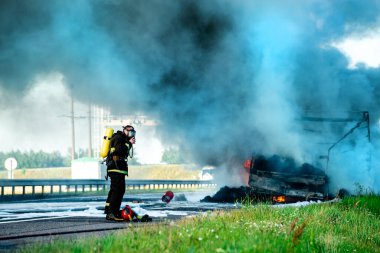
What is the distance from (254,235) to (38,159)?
381 ft

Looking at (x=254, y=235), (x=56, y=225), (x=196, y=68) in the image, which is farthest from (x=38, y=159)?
(x=254, y=235)

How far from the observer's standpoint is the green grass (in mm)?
6539

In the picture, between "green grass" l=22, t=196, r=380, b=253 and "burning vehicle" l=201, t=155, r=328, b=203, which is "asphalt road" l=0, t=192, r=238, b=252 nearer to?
"green grass" l=22, t=196, r=380, b=253

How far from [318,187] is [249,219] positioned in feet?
19.7

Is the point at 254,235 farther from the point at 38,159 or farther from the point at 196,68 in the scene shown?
the point at 38,159

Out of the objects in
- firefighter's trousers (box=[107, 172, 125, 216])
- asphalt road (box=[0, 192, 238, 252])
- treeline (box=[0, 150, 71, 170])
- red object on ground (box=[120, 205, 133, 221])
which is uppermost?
treeline (box=[0, 150, 71, 170])

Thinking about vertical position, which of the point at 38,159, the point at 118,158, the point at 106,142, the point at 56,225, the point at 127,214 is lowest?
the point at 56,225

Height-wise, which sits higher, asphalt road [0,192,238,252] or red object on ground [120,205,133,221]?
red object on ground [120,205,133,221]

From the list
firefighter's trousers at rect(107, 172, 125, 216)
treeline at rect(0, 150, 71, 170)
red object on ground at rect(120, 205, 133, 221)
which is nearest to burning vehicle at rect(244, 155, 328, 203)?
red object on ground at rect(120, 205, 133, 221)

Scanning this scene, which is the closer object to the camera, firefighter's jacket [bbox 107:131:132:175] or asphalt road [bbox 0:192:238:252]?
asphalt road [bbox 0:192:238:252]

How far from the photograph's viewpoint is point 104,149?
1046 cm

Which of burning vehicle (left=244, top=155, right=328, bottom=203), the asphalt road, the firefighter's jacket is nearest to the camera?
the asphalt road

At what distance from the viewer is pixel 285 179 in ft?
52.0

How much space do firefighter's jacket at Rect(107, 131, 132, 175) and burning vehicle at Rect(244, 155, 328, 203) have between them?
20.1 ft
